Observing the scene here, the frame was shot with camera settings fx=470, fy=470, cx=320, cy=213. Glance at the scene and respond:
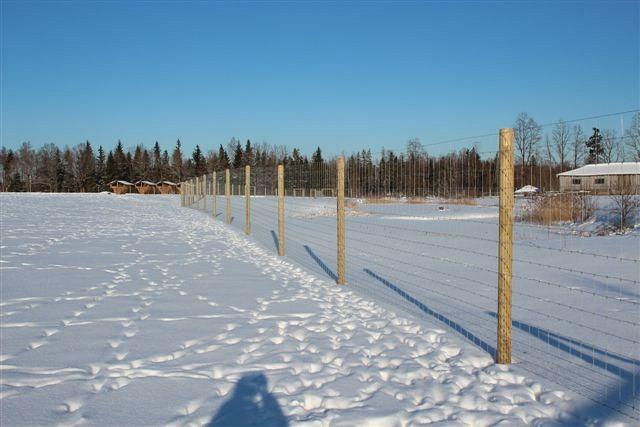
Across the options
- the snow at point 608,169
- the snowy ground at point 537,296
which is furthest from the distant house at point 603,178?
the snowy ground at point 537,296

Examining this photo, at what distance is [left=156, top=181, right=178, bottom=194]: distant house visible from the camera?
80.0 metres

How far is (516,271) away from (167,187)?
78676mm

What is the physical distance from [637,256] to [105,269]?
363 inches

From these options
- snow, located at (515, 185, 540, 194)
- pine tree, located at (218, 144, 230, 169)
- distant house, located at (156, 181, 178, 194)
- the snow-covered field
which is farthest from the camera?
pine tree, located at (218, 144, 230, 169)

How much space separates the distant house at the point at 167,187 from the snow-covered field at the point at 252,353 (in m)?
75.9

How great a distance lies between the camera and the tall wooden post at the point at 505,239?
145 inches

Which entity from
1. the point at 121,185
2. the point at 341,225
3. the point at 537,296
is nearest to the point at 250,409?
the point at 341,225

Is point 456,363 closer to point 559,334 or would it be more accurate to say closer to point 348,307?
point 559,334

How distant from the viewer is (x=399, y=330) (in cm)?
452

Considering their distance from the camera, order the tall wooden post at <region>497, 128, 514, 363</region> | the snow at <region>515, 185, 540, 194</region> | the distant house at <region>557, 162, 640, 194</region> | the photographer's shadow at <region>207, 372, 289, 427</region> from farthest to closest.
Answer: the snow at <region>515, 185, 540, 194</region> < the tall wooden post at <region>497, 128, 514, 363</region> < the distant house at <region>557, 162, 640, 194</region> < the photographer's shadow at <region>207, 372, 289, 427</region>

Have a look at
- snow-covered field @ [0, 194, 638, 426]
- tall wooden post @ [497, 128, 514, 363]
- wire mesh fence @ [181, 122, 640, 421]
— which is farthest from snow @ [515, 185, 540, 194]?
snow-covered field @ [0, 194, 638, 426]

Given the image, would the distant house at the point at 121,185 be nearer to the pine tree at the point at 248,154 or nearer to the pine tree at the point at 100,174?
the pine tree at the point at 100,174

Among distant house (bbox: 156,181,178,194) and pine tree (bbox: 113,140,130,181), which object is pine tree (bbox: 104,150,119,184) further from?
distant house (bbox: 156,181,178,194)

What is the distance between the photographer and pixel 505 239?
368cm
